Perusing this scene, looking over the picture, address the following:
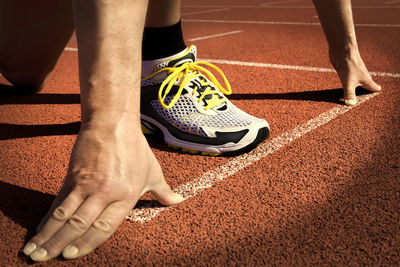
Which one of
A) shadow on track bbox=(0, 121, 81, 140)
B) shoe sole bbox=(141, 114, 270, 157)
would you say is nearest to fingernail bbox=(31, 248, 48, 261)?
shoe sole bbox=(141, 114, 270, 157)

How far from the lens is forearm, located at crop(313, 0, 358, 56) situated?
2238 mm

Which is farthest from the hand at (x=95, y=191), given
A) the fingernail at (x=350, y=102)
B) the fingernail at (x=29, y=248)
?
Result: the fingernail at (x=350, y=102)

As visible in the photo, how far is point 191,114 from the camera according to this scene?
1.85 m

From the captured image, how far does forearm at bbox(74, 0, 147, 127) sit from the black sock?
690 millimetres

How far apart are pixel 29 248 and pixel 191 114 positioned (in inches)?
36.7

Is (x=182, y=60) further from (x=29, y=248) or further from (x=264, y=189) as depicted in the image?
(x=29, y=248)

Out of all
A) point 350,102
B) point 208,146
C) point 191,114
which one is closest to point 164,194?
point 208,146

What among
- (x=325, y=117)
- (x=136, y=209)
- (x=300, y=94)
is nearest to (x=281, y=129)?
(x=325, y=117)

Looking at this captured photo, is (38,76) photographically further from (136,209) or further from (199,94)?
(136,209)

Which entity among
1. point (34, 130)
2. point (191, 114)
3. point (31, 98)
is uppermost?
point (191, 114)

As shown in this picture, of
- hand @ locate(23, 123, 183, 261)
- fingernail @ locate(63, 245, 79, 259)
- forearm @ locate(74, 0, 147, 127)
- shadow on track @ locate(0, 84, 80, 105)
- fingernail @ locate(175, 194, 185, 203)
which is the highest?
forearm @ locate(74, 0, 147, 127)

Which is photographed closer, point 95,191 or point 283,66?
point 95,191

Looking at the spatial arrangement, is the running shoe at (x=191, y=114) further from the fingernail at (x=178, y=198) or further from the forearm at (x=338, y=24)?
the forearm at (x=338, y=24)

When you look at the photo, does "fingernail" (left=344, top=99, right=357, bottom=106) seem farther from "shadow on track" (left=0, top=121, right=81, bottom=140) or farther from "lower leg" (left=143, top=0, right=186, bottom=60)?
"shadow on track" (left=0, top=121, right=81, bottom=140)
